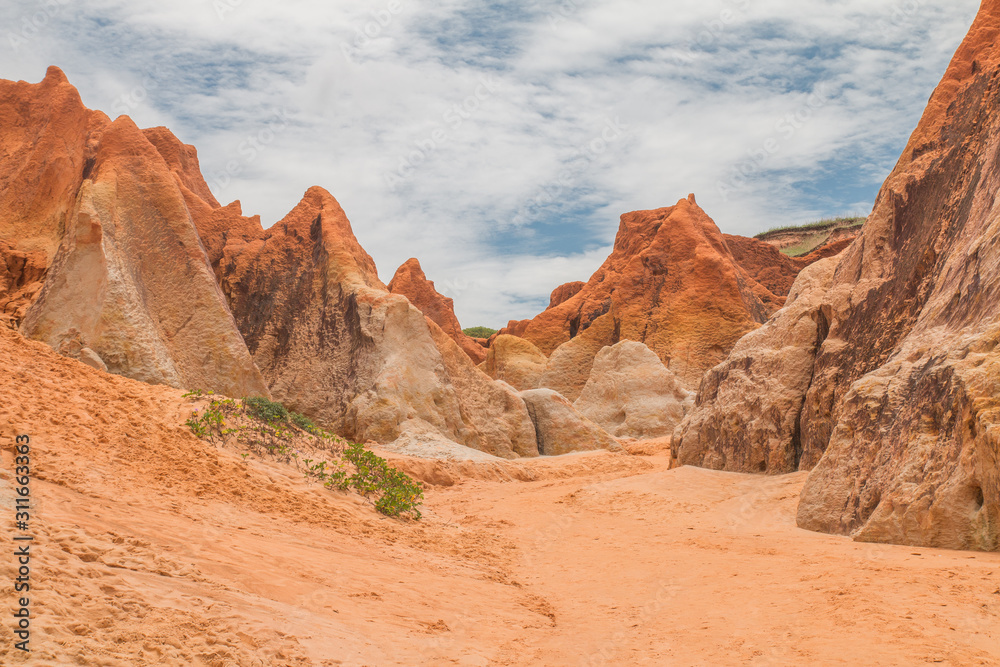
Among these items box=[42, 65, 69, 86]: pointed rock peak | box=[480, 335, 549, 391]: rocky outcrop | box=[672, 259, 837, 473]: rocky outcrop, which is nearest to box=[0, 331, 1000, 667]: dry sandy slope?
box=[672, 259, 837, 473]: rocky outcrop

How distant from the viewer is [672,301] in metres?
32.8

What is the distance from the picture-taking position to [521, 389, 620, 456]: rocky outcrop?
20.7m

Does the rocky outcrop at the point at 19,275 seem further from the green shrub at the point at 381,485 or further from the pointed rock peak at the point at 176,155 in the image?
the green shrub at the point at 381,485

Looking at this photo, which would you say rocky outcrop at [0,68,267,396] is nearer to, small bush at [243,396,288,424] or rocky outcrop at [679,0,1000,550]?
small bush at [243,396,288,424]

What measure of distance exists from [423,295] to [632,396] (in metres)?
15.4

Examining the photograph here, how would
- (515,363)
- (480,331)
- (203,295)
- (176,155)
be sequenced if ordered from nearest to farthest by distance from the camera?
(203,295), (176,155), (515,363), (480,331)

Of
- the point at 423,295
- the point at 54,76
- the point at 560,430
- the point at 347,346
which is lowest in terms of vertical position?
the point at 560,430

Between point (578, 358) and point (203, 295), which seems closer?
point (203, 295)

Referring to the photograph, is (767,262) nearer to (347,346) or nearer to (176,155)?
(347,346)

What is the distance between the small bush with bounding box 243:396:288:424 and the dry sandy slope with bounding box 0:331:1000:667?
1014mm

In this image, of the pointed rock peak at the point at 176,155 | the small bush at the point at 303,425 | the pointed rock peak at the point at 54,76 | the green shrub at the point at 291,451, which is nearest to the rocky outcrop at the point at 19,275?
the pointed rock peak at the point at 54,76

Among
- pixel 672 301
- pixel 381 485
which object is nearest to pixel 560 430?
pixel 381 485

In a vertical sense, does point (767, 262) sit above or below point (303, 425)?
above

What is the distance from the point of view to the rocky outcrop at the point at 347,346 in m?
17.9
